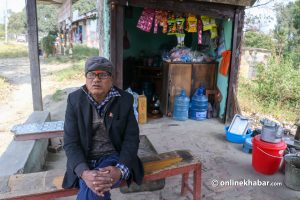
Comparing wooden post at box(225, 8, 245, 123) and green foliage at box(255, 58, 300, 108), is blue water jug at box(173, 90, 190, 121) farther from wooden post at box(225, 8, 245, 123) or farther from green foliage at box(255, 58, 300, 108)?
green foliage at box(255, 58, 300, 108)

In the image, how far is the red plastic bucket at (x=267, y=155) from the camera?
337cm

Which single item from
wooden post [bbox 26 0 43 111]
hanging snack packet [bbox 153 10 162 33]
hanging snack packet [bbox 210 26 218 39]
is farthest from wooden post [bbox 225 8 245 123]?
wooden post [bbox 26 0 43 111]

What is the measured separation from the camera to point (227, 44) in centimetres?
555

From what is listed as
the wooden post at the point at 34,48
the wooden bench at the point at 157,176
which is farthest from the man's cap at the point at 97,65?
the wooden post at the point at 34,48

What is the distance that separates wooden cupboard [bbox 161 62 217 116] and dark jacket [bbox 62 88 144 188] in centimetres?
367

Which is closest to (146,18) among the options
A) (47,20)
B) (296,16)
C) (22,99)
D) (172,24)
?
(172,24)

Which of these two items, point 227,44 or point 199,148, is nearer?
point 199,148

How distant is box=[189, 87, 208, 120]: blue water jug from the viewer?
19.1 ft

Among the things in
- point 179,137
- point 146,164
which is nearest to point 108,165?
point 146,164

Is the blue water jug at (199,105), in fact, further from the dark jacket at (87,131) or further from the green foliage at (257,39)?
the green foliage at (257,39)

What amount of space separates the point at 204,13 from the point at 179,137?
2513mm

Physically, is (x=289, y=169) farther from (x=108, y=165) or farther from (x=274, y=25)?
(x=274, y=25)

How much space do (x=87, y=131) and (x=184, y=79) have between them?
4048mm

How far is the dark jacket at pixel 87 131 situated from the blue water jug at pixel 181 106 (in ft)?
12.0
